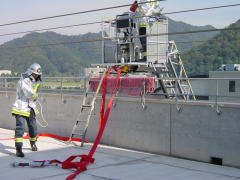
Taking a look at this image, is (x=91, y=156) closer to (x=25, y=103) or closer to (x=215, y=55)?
(x=25, y=103)

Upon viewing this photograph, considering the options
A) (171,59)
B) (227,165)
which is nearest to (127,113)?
(227,165)

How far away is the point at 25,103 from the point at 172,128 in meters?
3.81

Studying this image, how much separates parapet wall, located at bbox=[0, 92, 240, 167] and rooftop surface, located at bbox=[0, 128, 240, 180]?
0.26 meters

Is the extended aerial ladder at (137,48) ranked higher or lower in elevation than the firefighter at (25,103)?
higher

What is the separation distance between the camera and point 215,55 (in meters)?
32.6

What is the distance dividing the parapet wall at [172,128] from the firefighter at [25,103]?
2254mm

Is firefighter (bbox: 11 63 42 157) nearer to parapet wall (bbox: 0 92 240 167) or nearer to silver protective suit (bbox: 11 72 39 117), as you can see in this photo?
silver protective suit (bbox: 11 72 39 117)

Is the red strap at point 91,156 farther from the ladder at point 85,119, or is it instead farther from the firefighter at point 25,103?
the firefighter at point 25,103

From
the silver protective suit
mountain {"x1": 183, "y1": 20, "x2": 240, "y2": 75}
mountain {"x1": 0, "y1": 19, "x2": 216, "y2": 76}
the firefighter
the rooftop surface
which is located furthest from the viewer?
mountain {"x1": 0, "y1": 19, "x2": 216, "y2": 76}

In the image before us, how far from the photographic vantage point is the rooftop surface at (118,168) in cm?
798

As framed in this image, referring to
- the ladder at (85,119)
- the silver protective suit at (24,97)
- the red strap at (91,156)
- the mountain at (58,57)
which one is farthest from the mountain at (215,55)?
the silver protective suit at (24,97)

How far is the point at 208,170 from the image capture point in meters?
8.61

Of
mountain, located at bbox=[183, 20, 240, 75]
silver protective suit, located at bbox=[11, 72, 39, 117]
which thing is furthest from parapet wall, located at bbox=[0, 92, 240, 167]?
mountain, located at bbox=[183, 20, 240, 75]

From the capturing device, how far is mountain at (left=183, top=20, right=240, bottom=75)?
1190 inches
